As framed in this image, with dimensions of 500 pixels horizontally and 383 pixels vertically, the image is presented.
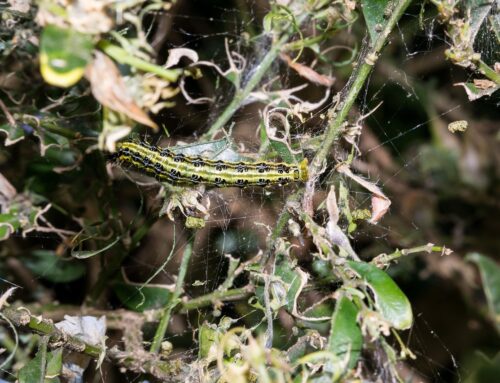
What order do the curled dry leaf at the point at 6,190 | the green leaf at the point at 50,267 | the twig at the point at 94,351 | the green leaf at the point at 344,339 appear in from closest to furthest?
the green leaf at the point at 344,339, the twig at the point at 94,351, the curled dry leaf at the point at 6,190, the green leaf at the point at 50,267

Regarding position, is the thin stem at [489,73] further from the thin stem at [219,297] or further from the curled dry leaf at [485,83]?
the thin stem at [219,297]

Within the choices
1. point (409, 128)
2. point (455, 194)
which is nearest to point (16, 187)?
point (409, 128)

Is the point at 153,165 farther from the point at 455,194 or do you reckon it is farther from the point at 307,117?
the point at 455,194

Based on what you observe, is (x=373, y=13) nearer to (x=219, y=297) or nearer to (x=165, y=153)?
(x=165, y=153)

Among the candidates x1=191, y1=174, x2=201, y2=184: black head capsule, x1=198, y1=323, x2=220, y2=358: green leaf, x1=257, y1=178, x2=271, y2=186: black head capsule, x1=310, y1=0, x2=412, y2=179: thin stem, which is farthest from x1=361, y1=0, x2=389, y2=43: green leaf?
x1=198, y1=323, x2=220, y2=358: green leaf

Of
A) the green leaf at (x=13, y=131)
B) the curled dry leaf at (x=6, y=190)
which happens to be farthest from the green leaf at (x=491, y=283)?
the curled dry leaf at (x=6, y=190)

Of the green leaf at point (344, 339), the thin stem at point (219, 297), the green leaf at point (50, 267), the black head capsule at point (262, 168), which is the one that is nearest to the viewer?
the green leaf at point (344, 339)
